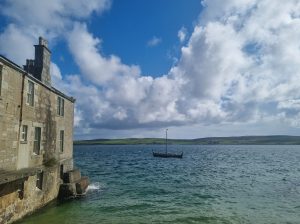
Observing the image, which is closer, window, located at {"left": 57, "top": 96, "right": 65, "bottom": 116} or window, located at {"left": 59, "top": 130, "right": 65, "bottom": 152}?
window, located at {"left": 57, "top": 96, "right": 65, "bottom": 116}

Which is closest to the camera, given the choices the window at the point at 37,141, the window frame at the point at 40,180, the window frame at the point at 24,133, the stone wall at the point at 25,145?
the stone wall at the point at 25,145

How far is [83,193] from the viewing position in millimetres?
27438

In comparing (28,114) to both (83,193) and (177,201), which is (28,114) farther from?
(177,201)

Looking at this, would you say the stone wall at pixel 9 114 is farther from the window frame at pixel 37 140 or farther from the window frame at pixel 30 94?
the window frame at pixel 37 140

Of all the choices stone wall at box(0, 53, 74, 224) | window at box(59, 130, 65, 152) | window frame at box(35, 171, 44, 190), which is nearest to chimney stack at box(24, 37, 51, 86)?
stone wall at box(0, 53, 74, 224)

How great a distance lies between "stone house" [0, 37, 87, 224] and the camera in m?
16.6

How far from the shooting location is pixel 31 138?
66.7ft

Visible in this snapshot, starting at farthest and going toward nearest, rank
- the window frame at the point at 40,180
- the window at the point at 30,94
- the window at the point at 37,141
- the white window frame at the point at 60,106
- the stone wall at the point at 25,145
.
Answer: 1. the white window frame at the point at 60,106
2. the window at the point at 37,141
3. the window frame at the point at 40,180
4. the window at the point at 30,94
5. the stone wall at the point at 25,145

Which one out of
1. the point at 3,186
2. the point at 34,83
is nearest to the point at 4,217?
the point at 3,186

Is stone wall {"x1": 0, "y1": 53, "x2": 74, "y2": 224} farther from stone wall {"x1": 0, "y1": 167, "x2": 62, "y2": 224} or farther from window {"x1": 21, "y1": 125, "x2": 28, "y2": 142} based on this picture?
window {"x1": 21, "y1": 125, "x2": 28, "y2": 142}

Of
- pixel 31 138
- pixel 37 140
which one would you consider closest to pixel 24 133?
pixel 31 138

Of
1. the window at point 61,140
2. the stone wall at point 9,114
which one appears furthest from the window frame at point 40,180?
the window at point 61,140

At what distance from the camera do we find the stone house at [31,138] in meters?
16.6

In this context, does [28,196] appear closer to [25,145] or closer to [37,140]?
[25,145]
